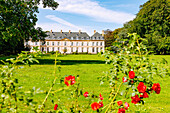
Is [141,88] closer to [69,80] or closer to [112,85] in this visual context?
[112,85]

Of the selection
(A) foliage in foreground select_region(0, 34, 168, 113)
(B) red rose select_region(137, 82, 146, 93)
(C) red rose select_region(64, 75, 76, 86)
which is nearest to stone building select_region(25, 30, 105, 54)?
(A) foliage in foreground select_region(0, 34, 168, 113)

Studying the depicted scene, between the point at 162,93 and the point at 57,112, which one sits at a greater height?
the point at 57,112

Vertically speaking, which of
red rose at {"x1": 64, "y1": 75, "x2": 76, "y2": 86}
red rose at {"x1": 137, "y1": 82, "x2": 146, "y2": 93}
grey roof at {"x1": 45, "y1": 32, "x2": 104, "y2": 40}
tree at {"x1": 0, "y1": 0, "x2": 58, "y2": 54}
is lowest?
red rose at {"x1": 137, "y1": 82, "x2": 146, "y2": 93}

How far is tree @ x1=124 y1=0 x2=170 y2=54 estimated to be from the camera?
36.2 metres

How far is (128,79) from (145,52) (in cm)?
75

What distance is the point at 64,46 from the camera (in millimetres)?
65000

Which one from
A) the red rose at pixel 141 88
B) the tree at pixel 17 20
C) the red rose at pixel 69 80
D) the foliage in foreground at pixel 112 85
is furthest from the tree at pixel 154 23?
the red rose at pixel 69 80

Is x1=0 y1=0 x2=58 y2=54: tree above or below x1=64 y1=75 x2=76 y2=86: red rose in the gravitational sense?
above

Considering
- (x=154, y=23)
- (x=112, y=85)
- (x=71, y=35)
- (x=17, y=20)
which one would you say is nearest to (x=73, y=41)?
(x=71, y=35)

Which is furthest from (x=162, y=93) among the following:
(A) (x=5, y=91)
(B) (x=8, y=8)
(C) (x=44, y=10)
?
(C) (x=44, y=10)

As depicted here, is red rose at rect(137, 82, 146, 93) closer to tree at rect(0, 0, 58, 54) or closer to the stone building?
tree at rect(0, 0, 58, 54)

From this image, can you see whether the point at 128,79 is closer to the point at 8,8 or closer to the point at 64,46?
the point at 8,8

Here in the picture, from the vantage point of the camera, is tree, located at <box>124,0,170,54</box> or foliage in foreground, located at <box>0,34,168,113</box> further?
tree, located at <box>124,0,170,54</box>

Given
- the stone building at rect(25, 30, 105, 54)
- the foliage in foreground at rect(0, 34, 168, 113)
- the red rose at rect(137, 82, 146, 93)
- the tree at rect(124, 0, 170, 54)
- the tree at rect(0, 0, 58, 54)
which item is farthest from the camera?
the stone building at rect(25, 30, 105, 54)
